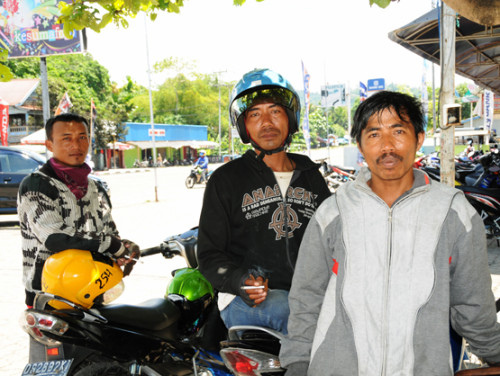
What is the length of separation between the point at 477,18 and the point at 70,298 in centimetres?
259

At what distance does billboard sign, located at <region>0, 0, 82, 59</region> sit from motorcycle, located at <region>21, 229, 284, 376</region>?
9.01 m

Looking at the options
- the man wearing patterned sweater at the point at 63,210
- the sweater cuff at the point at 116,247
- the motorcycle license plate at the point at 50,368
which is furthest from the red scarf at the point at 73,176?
the motorcycle license plate at the point at 50,368

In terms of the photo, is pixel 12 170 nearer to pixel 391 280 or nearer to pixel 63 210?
pixel 63 210

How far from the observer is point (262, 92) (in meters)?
2.34

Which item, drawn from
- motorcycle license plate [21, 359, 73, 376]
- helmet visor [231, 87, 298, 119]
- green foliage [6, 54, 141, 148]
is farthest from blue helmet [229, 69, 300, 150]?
green foliage [6, 54, 141, 148]

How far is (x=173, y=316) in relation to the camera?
2498 millimetres

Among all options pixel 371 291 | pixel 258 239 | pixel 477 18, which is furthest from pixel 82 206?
pixel 477 18

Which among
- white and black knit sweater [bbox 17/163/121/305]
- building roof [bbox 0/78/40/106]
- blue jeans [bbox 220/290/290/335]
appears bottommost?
blue jeans [bbox 220/290/290/335]

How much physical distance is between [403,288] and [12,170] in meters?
11.9

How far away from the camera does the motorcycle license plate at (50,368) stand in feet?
7.27

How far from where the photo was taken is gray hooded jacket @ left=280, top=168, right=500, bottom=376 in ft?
4.73

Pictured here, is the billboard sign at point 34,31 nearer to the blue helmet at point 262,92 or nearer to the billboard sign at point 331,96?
the blue helmet at point 262,92

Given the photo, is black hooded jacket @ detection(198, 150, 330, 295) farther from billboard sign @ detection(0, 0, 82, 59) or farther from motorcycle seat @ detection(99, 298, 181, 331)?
billboard sign @ detection(0, 0, 82, 59)

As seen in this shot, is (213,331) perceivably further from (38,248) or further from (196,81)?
(196,81)
